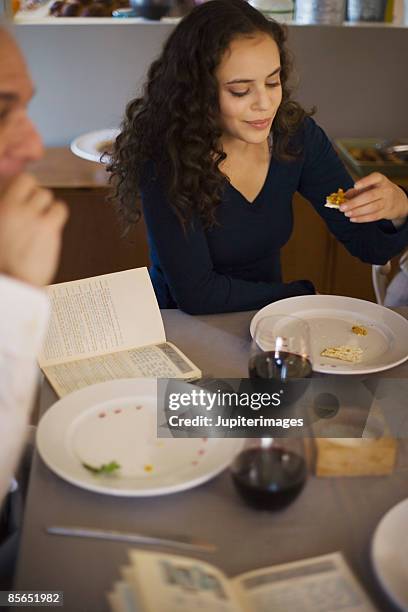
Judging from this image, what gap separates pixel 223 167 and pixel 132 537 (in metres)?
1.12

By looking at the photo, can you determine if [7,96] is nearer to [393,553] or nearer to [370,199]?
[393,553]

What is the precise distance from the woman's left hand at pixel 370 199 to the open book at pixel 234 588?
36.9 inches

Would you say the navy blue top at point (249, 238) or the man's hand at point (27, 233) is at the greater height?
the man's hand at point (27, 233)

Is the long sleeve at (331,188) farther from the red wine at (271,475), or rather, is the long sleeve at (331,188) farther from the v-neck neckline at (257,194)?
the red wine at (271,475)

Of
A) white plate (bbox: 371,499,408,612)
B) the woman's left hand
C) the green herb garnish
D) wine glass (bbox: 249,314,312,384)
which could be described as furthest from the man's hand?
the woman's left hand

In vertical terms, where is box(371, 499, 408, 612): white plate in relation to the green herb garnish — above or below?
above

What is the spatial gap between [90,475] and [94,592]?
19 centimetres

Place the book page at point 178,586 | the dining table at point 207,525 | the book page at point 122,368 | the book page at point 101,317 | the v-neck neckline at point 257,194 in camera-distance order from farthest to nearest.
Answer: the v-neck neckline at point 257,194 → the book page at point 101,317 → the book page at point 122,368 → the dining table at point 207,525 → the book page at point 178,586

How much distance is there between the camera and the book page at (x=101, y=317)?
136cm

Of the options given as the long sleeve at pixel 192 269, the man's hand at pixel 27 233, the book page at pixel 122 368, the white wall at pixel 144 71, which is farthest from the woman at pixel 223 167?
the white wall at pixel 144 71

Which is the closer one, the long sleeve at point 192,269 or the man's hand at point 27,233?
the man's hand at point 27,233

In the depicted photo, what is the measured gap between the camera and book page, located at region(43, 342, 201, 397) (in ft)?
4.11

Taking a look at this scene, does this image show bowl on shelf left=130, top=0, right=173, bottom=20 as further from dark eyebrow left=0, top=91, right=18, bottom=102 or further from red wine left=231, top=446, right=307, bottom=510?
red wine left=231, top=446, right=307, bottom=510

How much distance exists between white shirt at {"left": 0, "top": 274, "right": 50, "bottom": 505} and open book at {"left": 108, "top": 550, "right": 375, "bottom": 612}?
19cm
